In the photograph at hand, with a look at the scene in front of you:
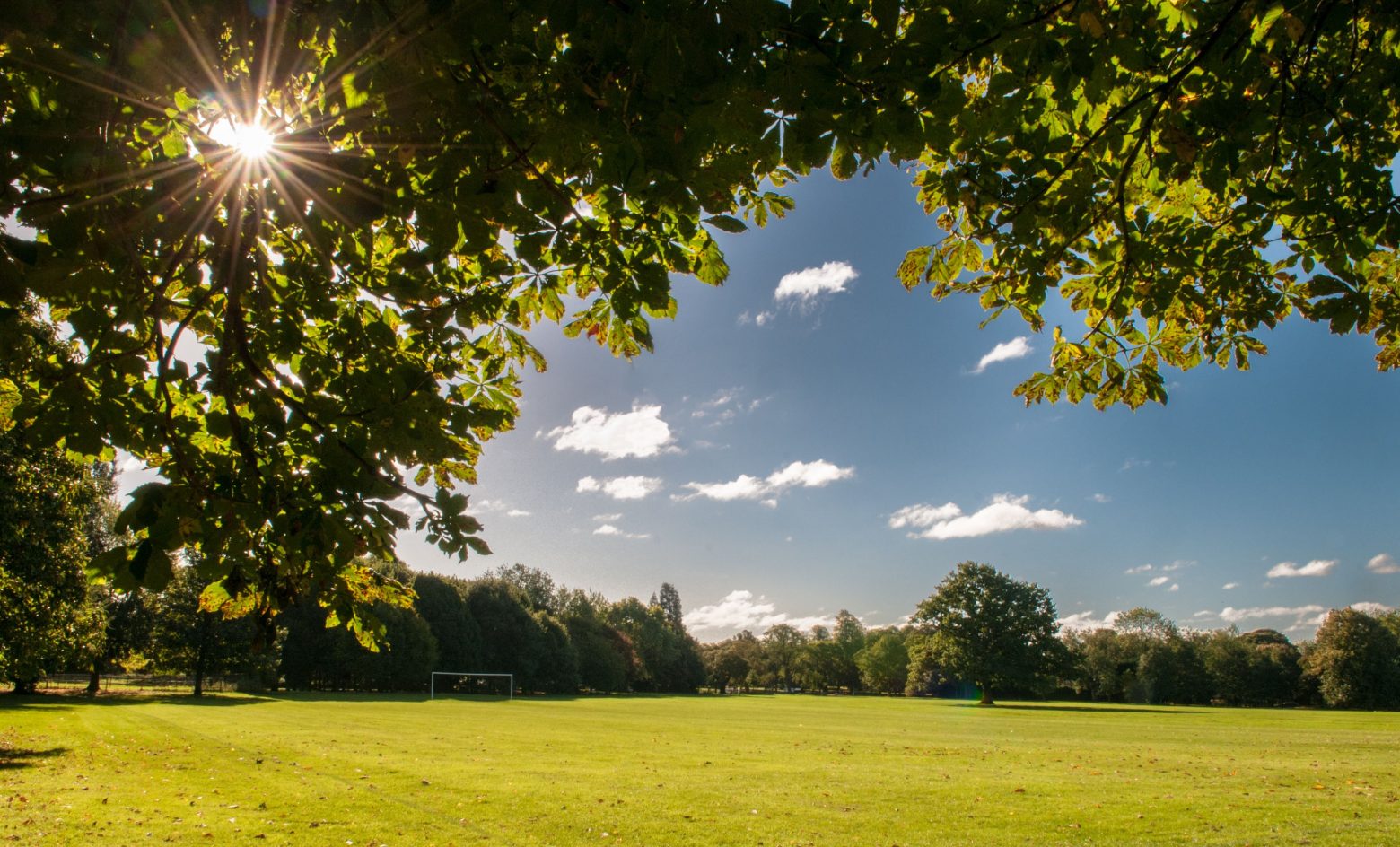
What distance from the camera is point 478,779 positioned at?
12445 mm

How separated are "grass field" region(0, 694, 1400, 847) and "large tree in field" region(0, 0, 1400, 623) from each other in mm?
6596

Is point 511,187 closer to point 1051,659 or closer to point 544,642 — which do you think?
point 1051,659

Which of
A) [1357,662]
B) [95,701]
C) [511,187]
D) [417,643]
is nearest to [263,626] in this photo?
[511,187]

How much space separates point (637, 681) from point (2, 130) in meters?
92.3

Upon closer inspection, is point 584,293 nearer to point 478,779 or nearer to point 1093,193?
point 1093,193

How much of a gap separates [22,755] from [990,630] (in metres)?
60.6

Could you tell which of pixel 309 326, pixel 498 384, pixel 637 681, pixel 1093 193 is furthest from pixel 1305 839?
pixel 637 681

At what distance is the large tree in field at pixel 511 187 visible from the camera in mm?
2855

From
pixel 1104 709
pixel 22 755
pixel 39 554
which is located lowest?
pixel 1104 709

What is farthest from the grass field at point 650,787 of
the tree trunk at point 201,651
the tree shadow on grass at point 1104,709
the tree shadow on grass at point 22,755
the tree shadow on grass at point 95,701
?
the tree shadow on grass at point 1104,709

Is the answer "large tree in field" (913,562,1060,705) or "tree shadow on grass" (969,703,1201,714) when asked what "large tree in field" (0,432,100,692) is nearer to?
"tree shadow on grass" (969,703,1201,714)

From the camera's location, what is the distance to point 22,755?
46.4 feet

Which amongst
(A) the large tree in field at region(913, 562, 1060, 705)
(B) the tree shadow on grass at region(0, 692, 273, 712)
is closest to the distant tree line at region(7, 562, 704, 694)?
(B) the tree shadow on grass at region(0, 692, 273, 712)

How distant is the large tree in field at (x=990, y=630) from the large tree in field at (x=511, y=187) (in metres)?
59.7
